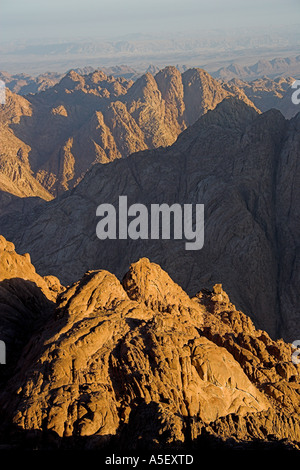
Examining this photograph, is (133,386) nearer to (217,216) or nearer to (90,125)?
(217,216)

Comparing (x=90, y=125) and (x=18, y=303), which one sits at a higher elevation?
(x=90, y=125)

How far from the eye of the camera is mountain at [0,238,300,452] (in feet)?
45.8

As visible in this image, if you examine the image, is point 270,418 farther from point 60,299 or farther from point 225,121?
point 225,121

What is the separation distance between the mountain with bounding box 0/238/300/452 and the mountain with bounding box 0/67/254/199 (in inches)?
3291

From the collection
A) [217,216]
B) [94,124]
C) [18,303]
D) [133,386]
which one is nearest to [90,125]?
[94,124]

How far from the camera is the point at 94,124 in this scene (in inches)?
4776

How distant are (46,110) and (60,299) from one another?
415ft

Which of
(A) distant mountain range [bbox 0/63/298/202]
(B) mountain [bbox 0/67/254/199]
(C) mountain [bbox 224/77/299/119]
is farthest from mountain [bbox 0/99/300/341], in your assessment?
(C) mountain [bbox 224/77/299/119]

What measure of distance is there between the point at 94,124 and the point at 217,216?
7389 cm

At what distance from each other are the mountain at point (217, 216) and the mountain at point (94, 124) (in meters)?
34.5

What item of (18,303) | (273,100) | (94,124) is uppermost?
(273,100)
